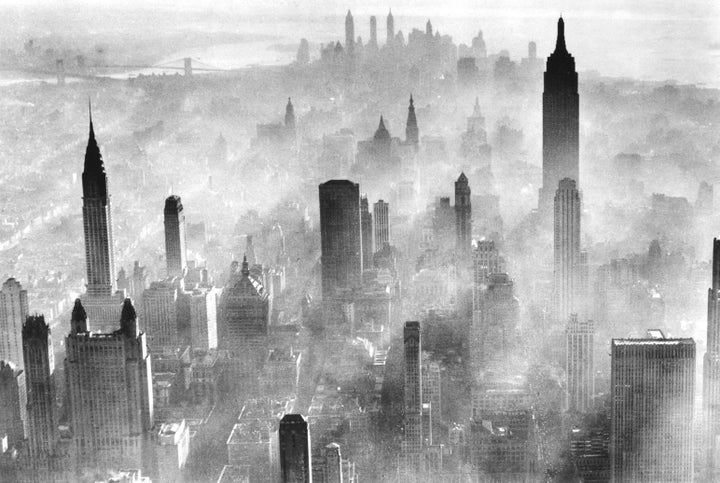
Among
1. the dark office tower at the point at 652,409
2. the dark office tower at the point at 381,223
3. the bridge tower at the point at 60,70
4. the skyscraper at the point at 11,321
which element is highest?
the bridge tower at the point at 60,70

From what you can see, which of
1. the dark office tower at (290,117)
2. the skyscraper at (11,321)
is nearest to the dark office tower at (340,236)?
the dark office tower at (290,117)

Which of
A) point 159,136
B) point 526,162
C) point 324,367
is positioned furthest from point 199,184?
point 526,162

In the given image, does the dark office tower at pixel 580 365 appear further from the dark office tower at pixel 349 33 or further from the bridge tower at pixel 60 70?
the bridge tower at pixel 60 70

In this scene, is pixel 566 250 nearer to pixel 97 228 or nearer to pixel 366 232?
pixel 366 232

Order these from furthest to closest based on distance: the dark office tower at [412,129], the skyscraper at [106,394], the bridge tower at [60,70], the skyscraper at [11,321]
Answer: the dark office tower at [412,129] → the bridge tower at [60,70] → the skyscraper at [11,321] → the skyscraper at [106,394]

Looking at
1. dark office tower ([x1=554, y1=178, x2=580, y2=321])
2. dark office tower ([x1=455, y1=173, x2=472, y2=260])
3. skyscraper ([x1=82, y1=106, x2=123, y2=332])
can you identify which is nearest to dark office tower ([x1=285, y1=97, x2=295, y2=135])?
dark office tower ([x1=455, y1=173, x2=472, y2=260])

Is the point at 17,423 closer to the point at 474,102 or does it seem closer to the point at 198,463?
the point at 198,463

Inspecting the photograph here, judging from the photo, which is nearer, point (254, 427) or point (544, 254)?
point (254, 427)
